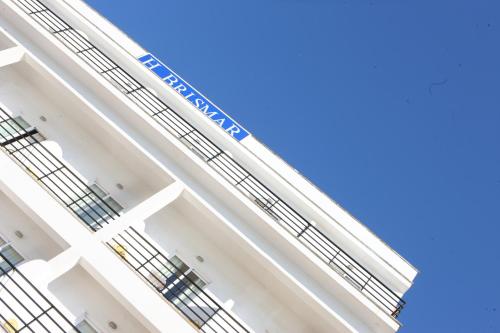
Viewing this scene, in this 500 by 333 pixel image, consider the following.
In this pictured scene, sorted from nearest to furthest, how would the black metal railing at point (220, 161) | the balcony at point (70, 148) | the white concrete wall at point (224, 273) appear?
1. the white concrete wall at point (224, 273)
2. the balcony at point (70, 148)
3. the black metal railing at point (220, 161)

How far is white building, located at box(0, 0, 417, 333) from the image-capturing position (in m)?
9.26

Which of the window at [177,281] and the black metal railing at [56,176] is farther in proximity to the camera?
the black metal railing at [56,176]

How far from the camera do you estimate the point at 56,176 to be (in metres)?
11.3

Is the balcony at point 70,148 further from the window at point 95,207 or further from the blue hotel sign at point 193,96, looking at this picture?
the blue hotel sign at point 193,96

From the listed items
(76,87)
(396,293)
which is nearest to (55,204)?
(76,87)

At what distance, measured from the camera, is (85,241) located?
30.8 ft

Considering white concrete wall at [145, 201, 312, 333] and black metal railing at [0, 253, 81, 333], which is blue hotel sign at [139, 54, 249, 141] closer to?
white concrete wall at [145, 201, 312, 333]

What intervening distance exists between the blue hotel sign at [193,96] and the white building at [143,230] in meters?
2.16

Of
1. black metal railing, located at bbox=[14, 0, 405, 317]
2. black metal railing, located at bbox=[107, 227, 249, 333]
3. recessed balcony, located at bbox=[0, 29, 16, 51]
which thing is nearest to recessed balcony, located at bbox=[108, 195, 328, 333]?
black metal railing, located at bbox=[107, 227, 249, 333]

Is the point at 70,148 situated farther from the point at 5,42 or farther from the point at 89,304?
the point at 89,304

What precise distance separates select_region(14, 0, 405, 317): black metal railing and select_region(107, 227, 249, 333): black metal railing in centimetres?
281

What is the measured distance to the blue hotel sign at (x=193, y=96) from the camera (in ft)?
55.3

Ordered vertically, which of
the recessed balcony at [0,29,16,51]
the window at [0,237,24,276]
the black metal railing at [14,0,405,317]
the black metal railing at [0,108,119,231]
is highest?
the black metal railing at [14,0,405,317]

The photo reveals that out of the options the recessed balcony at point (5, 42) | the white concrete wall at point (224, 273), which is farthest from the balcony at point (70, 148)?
the white concrete wall at point (224, 273)
